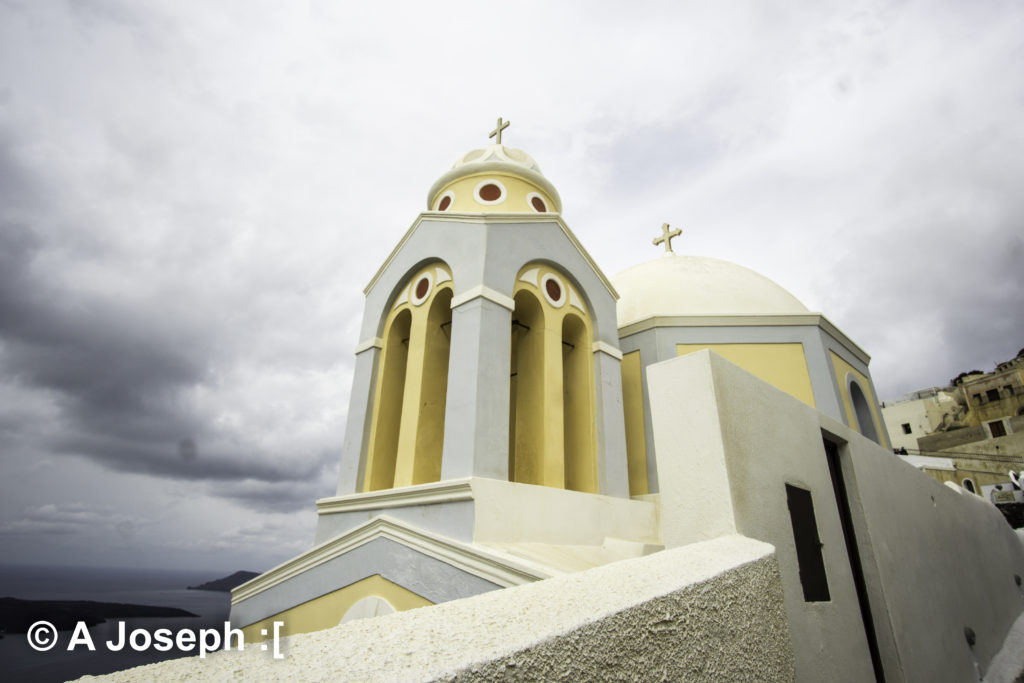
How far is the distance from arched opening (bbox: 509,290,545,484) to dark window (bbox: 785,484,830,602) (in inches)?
135

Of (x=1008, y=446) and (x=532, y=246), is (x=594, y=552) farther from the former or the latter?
(x=1008, y=446)

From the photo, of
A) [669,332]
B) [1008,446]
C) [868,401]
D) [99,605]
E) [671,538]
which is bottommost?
[99,605]

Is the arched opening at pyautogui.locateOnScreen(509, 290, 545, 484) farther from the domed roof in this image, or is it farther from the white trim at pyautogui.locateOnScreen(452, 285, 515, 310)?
the domed roof

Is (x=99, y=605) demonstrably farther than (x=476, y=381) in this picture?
Yes

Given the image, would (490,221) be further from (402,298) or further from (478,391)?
(478,391)

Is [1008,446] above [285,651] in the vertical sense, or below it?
above

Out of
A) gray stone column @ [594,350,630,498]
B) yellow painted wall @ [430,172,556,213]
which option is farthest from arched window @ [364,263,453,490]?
gray stone column @ [594,350,630,498]

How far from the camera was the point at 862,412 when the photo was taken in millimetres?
10656

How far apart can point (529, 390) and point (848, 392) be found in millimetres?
6753

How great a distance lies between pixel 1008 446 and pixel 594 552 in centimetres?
3813

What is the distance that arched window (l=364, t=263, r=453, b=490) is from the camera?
701 cm

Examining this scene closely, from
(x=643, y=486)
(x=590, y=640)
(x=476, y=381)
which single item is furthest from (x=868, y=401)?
(x=590, y=640)

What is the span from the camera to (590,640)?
158cm

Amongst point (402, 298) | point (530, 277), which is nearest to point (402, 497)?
point (402, 298)
